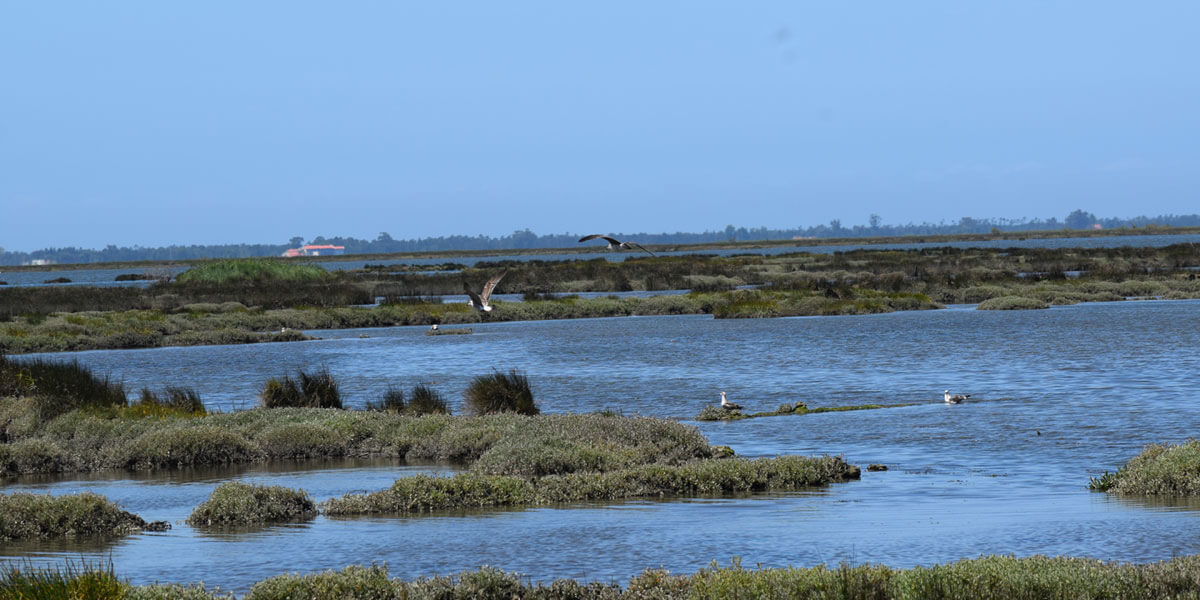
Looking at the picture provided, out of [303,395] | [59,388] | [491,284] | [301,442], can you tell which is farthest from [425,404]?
[59,388]

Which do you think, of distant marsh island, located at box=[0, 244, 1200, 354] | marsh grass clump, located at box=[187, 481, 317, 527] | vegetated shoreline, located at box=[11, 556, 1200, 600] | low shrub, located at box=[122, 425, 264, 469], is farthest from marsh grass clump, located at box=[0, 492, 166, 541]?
distant marsh island, located at box=[0, 244, 1200, 354]

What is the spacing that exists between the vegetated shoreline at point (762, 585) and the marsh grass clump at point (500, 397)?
1346 centimetres

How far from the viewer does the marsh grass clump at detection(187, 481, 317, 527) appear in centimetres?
1456

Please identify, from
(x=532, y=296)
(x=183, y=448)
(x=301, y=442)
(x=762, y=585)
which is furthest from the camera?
(x=532, y=296)

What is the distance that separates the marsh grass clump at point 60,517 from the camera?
13.7 meters

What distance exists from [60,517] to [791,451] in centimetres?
1041

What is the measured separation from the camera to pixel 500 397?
24062 millimetres

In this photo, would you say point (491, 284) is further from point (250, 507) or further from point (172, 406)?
point (250, 507)

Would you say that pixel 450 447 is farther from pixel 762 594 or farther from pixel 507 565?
pixel 762 594

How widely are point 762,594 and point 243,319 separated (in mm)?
49093

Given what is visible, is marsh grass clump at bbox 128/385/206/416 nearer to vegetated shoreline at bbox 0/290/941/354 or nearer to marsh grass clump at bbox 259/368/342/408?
marsh grass clump at bbox 259/368/342/408

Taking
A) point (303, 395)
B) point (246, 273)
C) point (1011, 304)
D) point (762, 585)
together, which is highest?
point (246, 273)

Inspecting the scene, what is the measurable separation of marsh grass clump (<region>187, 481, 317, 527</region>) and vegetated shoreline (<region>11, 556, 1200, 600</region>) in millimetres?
4609

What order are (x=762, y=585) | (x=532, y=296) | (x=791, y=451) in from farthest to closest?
(x=532, y=296) → (x=791, y=451) → (x=762, y=585)
